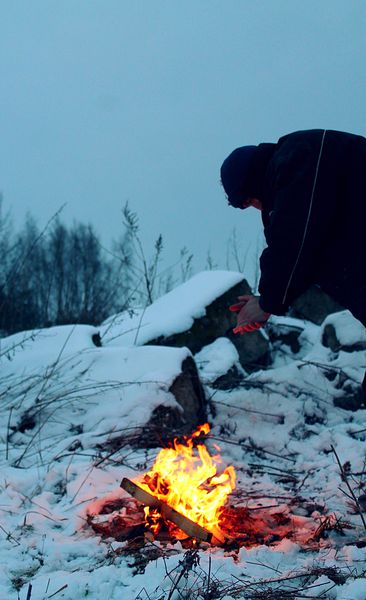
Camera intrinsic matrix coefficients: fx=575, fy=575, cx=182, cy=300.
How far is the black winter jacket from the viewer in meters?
2.55

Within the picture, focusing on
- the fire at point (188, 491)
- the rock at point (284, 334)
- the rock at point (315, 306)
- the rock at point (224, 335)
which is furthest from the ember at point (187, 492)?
the rock at point (315, 306)

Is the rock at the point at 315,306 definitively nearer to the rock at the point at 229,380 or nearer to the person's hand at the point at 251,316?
the rock at the point at 229,380

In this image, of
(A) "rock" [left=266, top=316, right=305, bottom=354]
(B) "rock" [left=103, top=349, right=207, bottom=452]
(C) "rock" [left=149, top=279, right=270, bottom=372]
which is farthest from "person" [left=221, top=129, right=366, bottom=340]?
(A) "rock" [left=266, top=316, right=305, bottom=354]

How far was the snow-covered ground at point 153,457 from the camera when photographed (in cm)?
231

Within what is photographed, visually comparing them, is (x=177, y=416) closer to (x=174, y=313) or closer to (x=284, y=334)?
(x=174, y=313)

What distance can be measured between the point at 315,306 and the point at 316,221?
8.39 metres

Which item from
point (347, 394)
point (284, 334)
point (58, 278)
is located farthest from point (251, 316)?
point (58, 278)

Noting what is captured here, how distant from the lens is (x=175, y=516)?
283cm

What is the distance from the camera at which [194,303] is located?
7293 mm

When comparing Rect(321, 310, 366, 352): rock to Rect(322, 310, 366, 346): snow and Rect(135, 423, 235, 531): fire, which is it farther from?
Rect(135, 423, 235, 531): fire

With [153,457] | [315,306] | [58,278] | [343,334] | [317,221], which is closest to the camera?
[317,221]

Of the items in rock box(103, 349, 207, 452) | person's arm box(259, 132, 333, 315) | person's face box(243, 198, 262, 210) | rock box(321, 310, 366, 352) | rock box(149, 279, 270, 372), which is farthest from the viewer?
rock box(149, 279, 270, 372)

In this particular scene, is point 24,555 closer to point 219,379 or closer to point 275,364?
point 219,379

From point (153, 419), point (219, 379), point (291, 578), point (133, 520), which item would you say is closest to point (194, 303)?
point (219, 379)
